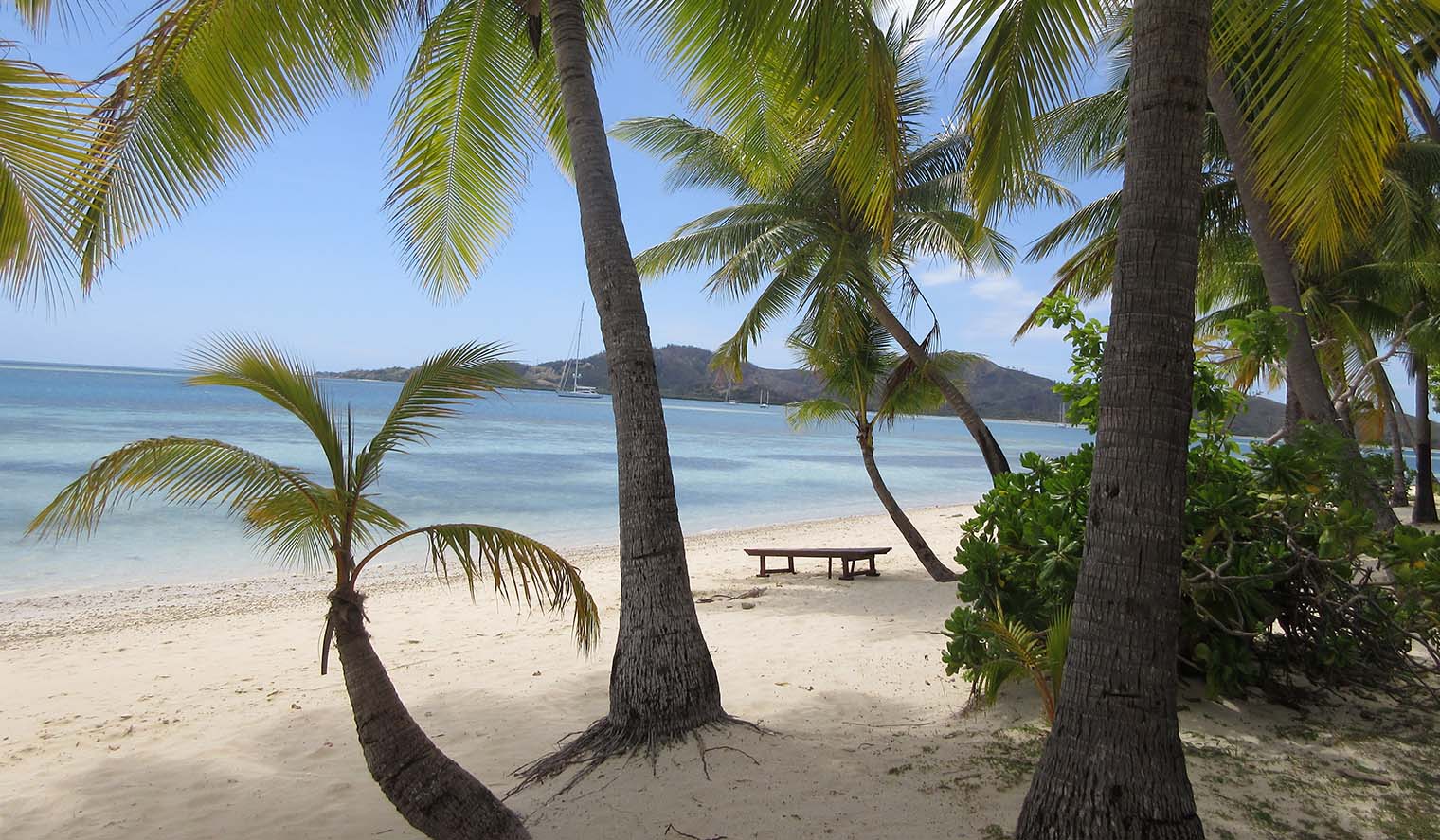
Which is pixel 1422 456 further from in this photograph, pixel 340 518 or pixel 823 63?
pixel 340 518

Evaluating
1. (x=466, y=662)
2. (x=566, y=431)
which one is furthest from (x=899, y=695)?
(x=566, y=431)

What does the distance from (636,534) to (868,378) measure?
7426 millimetres

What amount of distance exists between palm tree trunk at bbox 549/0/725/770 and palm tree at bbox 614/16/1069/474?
541cm

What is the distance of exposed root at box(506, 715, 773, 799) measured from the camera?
402 centimetres

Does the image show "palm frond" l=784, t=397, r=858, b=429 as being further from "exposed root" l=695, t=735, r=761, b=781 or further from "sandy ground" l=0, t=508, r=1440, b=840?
"exposed root" l=695, t=735, r=761, b=781

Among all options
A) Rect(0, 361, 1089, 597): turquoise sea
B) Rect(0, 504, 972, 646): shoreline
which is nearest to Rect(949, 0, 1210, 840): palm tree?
Rect(0, 361, 1089, 597): turquoise sea

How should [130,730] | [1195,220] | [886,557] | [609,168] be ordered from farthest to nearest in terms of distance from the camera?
[886,557], [130,730], [609,168], [1195,220]

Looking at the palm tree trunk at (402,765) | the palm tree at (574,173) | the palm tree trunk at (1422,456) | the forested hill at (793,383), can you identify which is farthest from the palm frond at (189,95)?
the forested hill at (793,383)

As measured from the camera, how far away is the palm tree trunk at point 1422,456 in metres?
14.6

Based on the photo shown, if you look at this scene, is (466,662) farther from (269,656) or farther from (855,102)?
(855,102)

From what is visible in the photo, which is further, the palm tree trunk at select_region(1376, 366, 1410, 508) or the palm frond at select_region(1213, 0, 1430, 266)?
the palm tree trunk at select_region(1376, 366, 1410, 508)

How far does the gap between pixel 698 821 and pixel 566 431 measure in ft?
178

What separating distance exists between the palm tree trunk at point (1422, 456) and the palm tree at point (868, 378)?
30.7ft

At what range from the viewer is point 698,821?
3.43 meters
